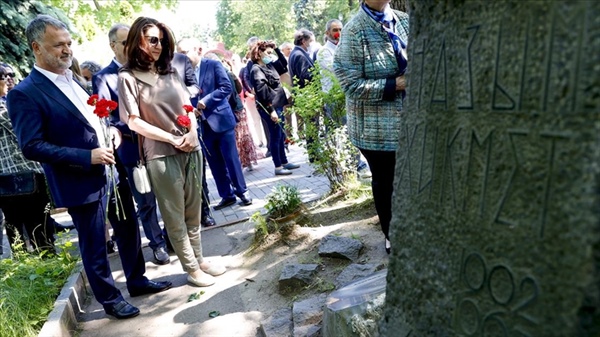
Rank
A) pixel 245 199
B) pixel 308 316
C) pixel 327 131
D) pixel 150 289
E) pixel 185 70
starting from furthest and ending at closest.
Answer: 1. pixel 245 199
2. pixel 327 131
3. pixel 185 70
4. pixel 150 289
5. pixel 308 316

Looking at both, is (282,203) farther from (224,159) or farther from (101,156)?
(101,156)

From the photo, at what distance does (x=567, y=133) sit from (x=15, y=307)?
3.48 meters

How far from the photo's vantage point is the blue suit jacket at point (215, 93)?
539 cm

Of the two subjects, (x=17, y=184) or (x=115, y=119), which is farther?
(x=17, y=184)

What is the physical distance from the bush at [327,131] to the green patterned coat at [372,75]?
1768 millimetres

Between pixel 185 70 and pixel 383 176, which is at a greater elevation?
pixel 185 70

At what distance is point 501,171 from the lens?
1.09 m

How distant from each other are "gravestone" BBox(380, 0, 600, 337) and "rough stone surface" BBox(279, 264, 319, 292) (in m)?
1.85

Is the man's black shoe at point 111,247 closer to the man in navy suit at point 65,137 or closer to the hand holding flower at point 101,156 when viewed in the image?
the man in navy suit at point 65,137

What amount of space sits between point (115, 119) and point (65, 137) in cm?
85

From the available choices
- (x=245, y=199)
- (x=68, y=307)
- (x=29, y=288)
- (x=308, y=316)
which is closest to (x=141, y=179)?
(x=68, y=307)

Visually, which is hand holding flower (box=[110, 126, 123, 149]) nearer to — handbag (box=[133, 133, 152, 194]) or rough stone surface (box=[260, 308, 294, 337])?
handbag (box=[133, 133, 152, 194])

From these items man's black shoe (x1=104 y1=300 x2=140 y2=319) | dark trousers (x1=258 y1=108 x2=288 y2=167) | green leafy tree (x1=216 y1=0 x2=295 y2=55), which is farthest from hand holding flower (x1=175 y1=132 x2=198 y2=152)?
green leafy tree (x1=216 y1=0 x2=295 y2=55)

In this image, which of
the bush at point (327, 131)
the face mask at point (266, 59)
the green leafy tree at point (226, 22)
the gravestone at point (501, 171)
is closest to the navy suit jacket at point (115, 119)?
the bush at point (327, 131)
